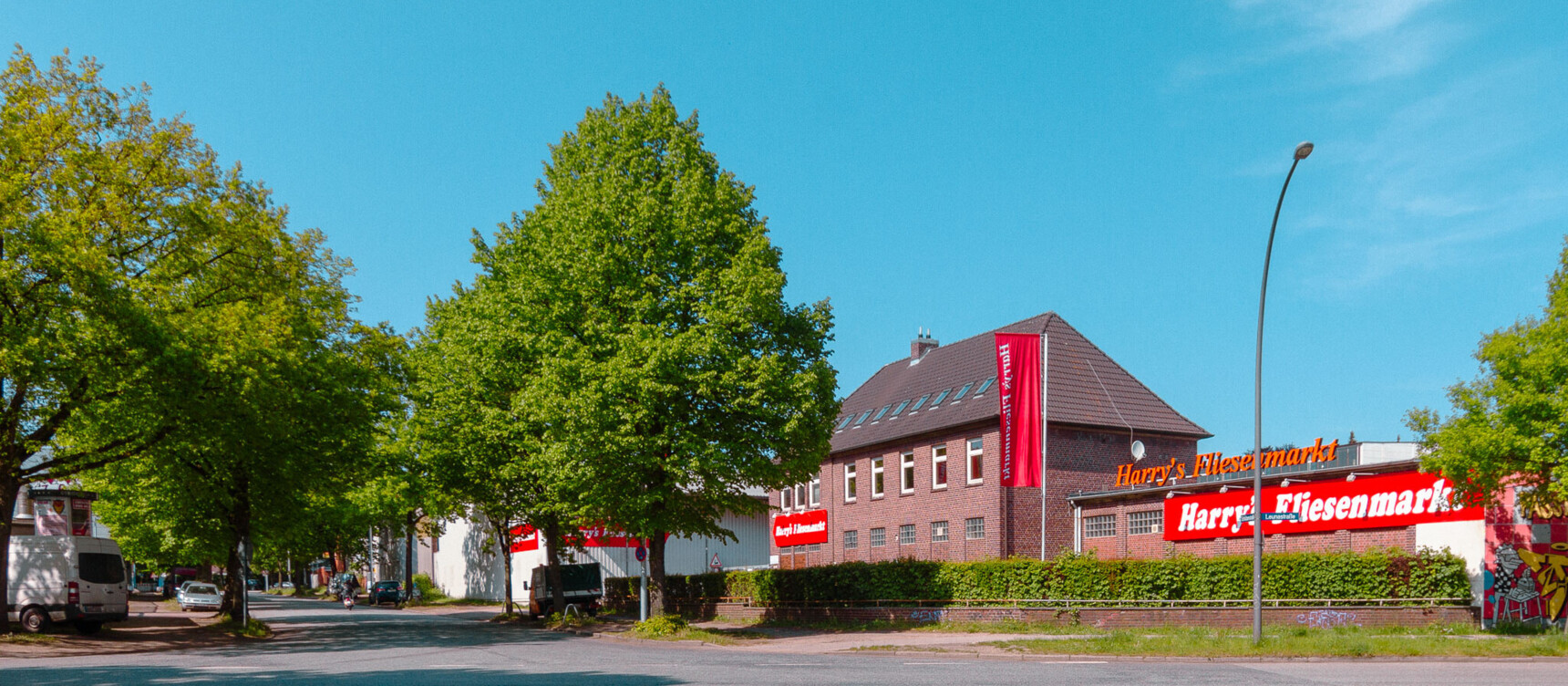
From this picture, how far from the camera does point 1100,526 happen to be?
37.8m

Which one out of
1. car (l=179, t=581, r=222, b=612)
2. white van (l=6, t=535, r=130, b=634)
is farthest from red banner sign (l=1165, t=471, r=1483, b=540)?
car (l=179, t=581, r=222, b=612)

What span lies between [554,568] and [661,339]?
1489 cm

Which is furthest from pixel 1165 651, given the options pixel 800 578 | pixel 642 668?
pixel 800 578

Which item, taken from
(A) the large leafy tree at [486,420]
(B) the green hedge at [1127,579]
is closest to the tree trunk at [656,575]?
(A) the large leafy tree at [486,420]

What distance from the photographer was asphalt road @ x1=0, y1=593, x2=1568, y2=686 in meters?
16.2

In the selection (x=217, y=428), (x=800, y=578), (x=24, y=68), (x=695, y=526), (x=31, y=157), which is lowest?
(x=800, y=578)

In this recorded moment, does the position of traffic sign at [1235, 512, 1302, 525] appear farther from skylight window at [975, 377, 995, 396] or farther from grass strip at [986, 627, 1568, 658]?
skylight window at [975, 377, 995, 396]

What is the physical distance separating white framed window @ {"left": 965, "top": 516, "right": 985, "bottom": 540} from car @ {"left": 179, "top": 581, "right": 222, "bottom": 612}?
33026 mm

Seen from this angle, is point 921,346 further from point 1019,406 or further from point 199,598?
point 199,598

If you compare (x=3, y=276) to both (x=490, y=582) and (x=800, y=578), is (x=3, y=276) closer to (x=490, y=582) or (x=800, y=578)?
(x=800, y=578)

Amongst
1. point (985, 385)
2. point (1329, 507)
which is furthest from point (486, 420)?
point (1329, 507)

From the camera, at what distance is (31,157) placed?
952 inches

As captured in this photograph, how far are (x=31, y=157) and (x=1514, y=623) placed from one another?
31196 millimetres

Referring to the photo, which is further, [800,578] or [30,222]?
[800,578]
